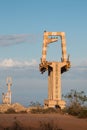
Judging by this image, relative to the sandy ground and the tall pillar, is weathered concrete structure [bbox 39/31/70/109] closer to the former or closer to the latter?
the tall pillar

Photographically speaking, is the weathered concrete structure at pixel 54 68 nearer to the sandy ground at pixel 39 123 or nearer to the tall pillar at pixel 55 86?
the tall pillar at pixel 55 86

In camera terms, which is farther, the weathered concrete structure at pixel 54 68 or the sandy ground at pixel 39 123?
the weathered concrete structure at pixel 54 68

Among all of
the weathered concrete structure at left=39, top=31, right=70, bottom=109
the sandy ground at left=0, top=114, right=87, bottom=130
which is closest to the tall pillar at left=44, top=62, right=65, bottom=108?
the weathered concrete structure at left=39, top=31, right=70, bottom=109

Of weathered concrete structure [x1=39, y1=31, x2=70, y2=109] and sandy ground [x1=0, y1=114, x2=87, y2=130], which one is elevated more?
weathered concrete structure [x1=39, y1=31, x2=70, y2=109]

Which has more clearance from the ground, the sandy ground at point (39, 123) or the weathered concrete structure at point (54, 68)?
the weathered concrete structure at point (54, 68)

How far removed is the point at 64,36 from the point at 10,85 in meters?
13.9

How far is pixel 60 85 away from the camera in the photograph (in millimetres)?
53219

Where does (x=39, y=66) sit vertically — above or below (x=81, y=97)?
above

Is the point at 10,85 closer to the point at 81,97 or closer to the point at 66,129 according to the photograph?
the point at 81,97

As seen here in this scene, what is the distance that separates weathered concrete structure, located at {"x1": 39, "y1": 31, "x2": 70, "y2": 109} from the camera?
172 ft

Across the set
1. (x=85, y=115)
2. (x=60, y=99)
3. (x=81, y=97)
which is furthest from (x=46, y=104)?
(x=85, y=115)

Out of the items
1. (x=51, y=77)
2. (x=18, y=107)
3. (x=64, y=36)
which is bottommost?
(x=18, y=107)

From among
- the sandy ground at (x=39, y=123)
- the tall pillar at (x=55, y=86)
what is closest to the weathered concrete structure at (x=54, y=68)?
the tall pillar at (x=55, y=86)

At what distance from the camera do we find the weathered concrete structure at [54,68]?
52.3 meters
